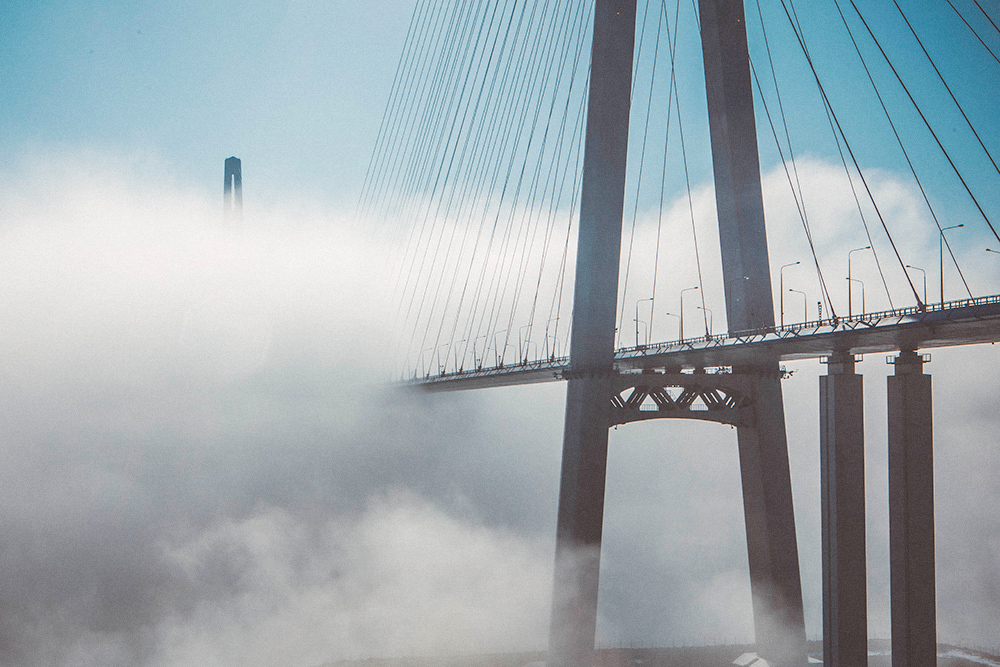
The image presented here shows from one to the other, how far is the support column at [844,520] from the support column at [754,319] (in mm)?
3889

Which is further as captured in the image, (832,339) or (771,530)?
(771,530)

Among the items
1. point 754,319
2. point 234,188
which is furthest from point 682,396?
point 234,188

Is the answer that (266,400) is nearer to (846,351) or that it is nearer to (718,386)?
(718,386)

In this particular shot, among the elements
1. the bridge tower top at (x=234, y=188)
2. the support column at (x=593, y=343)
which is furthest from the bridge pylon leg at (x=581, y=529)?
the bridge tower top at (x=234, y=188)

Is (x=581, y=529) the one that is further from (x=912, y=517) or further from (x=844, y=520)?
(x=912, y=517)


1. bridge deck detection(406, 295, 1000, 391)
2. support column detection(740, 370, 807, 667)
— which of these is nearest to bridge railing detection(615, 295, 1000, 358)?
bridge deck detection(406, 295, 1000, 391)

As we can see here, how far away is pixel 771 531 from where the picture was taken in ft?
56.3

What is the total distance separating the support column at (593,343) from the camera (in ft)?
54.1

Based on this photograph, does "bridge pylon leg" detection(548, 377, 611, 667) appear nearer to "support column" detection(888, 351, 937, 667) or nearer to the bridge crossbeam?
the bridge crossbeam

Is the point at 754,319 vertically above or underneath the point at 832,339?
above

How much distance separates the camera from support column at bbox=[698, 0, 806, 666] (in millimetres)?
17141

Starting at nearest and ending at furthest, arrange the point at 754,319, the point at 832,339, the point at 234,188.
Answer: the point at 832,339
the point at 754,319
the point at 234,188

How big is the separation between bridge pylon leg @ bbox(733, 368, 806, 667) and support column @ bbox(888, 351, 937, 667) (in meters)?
4.94

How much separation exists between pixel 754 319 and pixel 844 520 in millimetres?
5750
